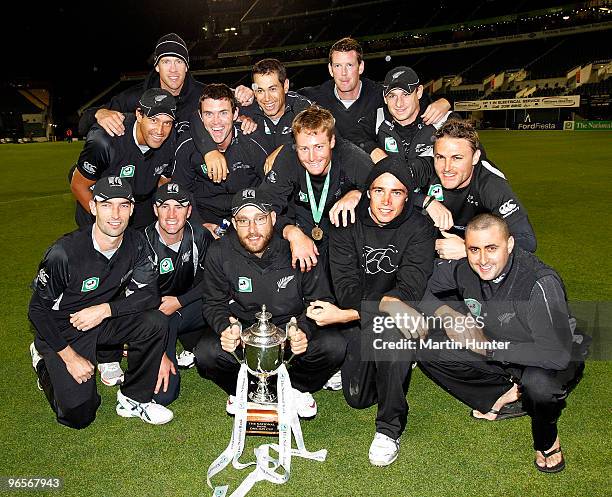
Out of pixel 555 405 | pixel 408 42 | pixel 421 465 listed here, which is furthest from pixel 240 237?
pixel 408 42

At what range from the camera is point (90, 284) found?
3.95 meters

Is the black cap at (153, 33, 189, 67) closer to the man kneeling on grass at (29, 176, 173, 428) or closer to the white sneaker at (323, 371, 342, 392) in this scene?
the man kneeling on grass at (29, 176, 173, 428)

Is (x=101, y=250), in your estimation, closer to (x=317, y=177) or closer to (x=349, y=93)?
(x=317, y=177)

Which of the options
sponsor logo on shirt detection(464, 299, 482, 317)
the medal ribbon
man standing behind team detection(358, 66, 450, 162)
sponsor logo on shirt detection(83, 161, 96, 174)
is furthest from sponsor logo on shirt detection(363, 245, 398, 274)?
sponsor logo on shirt detection(83, 161, 96, 174)

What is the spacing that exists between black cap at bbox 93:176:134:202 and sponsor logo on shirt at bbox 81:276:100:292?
558 mm

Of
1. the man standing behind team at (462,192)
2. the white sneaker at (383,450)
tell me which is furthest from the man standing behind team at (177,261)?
the man standing behind team at (462,192)

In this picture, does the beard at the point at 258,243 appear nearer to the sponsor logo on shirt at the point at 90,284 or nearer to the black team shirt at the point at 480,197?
the sponsor logo on shirt at the point at 90,284

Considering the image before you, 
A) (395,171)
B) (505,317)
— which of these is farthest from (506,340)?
(395,171)

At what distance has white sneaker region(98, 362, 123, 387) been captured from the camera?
4.42m

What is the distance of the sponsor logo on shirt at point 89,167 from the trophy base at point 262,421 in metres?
2.82

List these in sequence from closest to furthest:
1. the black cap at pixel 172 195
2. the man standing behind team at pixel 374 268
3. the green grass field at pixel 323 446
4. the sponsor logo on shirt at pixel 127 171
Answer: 1. the green grass field at pixel 323 446
2. the man standing behind team at pixel 374 268
3. the black cap at pixel 172 195
4. the sponsor logo on shirt at pixel 127 171

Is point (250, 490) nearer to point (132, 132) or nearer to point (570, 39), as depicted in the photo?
point (132, 132)

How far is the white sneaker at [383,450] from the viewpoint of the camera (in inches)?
129

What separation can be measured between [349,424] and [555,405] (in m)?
1.31
